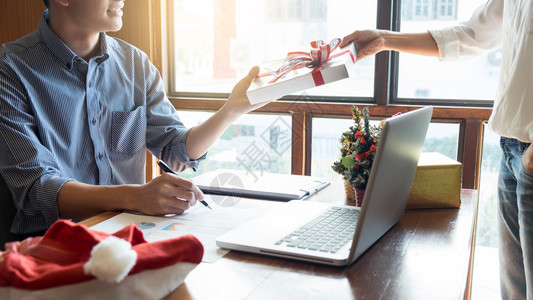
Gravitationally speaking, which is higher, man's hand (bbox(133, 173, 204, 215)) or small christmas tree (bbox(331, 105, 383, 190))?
small christmas tree (bbox(331, 105, 383, 190))

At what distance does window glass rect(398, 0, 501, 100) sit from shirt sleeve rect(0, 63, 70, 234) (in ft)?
6.62

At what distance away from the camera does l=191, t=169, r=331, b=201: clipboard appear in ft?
4.50

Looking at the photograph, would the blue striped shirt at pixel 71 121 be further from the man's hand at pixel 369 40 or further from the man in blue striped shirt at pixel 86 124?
the man's hand at pixel 369 40

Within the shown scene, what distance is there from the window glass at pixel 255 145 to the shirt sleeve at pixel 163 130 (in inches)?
52.1

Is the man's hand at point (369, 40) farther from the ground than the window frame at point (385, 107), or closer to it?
farther from the ground

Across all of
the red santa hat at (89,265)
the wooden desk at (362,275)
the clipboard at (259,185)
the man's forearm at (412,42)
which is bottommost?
the clipboard at (259,185)

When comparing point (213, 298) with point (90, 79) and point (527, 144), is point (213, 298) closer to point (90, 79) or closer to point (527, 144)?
point (527, 144)

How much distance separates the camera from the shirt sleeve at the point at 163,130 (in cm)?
169

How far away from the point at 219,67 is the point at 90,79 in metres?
1.69

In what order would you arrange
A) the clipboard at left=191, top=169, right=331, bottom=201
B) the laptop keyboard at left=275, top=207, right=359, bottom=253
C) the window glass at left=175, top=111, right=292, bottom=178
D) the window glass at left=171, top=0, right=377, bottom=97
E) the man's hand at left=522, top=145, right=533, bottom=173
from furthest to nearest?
the window glass at left=175, top=111, right=292, bottom=178 < the window glass at left=171, top=0, right=377, bottom=97 < the clipboard at left=191, top=169, right=331, bottom=201 < the man's hand at left=522, top=145, right=533, bottom=173 < the laptop keyboard at left=275, top=207, right=359, bottom=253

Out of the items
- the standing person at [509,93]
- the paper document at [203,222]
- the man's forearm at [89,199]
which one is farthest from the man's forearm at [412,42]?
the man's forearm at [89,199]

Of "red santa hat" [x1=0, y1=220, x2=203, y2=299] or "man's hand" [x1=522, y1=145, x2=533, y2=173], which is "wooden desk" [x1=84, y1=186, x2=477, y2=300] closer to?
"red santa hat" [x1=0, y1=220, x2=203, y2=299]

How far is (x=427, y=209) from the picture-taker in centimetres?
127

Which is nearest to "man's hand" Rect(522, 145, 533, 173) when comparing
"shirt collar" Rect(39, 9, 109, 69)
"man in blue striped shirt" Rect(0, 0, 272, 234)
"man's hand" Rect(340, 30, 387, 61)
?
"man's hand" Rect(340, 30, 387, 61)
